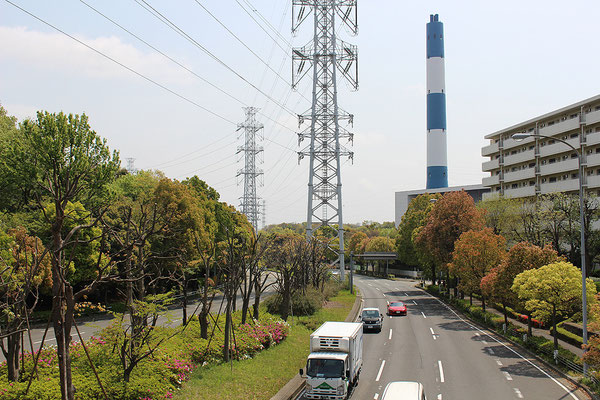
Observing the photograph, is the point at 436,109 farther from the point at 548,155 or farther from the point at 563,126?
the point at 563,126

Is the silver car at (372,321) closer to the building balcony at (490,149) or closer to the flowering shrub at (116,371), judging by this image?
the flowering shrub at (116,371)

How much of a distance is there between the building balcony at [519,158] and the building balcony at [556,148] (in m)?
1.66

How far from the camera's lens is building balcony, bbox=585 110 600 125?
57.4 metres


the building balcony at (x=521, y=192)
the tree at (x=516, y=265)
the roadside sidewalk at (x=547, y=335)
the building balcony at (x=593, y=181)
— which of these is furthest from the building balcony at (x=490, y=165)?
the tree at (x=516, y=265)

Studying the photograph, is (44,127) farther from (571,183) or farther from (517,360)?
(571,183)

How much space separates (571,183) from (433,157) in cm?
3844

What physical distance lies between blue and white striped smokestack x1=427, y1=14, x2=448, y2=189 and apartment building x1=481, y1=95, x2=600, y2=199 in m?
17.2

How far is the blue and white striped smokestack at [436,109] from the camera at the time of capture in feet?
321

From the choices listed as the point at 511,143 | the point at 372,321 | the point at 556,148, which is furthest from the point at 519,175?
the point at 372,321

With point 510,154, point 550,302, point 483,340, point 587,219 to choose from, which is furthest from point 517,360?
point 510,154

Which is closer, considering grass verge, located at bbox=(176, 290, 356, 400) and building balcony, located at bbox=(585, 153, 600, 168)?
grass verge, located at bbox=(176, 290, 356, 400)

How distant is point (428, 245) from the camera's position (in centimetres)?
5444

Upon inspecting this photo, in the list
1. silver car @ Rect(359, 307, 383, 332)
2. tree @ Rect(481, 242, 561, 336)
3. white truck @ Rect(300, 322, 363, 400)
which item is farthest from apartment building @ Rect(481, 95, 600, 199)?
white truck @ Rect(300, 322, 363, 400)

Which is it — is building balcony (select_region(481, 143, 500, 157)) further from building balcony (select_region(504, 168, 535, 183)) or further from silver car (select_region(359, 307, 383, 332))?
silver car (select_region(359, 307, 383, 332))
